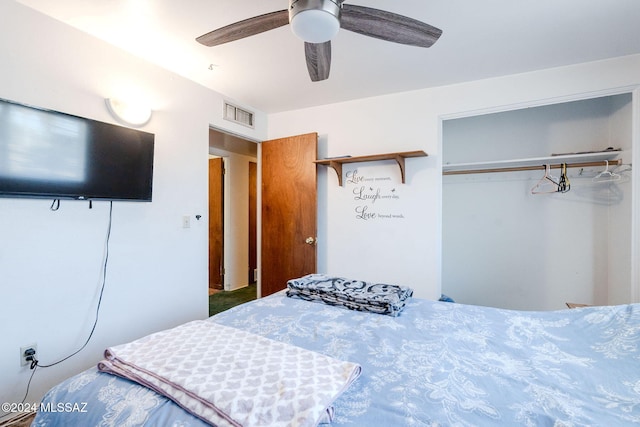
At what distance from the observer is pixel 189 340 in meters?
1.06

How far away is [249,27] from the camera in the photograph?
1424 millimetres

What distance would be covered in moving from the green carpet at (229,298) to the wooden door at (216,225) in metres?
0.32

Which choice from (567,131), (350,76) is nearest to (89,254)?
(350,76)

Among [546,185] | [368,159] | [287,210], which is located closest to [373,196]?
[368,159]

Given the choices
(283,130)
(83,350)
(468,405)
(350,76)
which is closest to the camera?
(468,405)

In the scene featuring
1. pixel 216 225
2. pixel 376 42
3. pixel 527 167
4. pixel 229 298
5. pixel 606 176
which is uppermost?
pixel 376 42

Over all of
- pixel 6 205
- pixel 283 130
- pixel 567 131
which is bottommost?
pixel 6 205

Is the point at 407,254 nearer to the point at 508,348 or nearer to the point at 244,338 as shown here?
the point at 508,348

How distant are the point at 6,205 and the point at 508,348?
253 centimetres

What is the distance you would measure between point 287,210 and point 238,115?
113 centimetres

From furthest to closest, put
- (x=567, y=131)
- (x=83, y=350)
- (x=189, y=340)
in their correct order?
(x=567, y=131), (x=83, y=350), (x=189, y=340)

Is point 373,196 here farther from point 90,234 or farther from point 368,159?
point 90,234

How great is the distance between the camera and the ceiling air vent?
286 cm

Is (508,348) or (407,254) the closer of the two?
(508,348)
